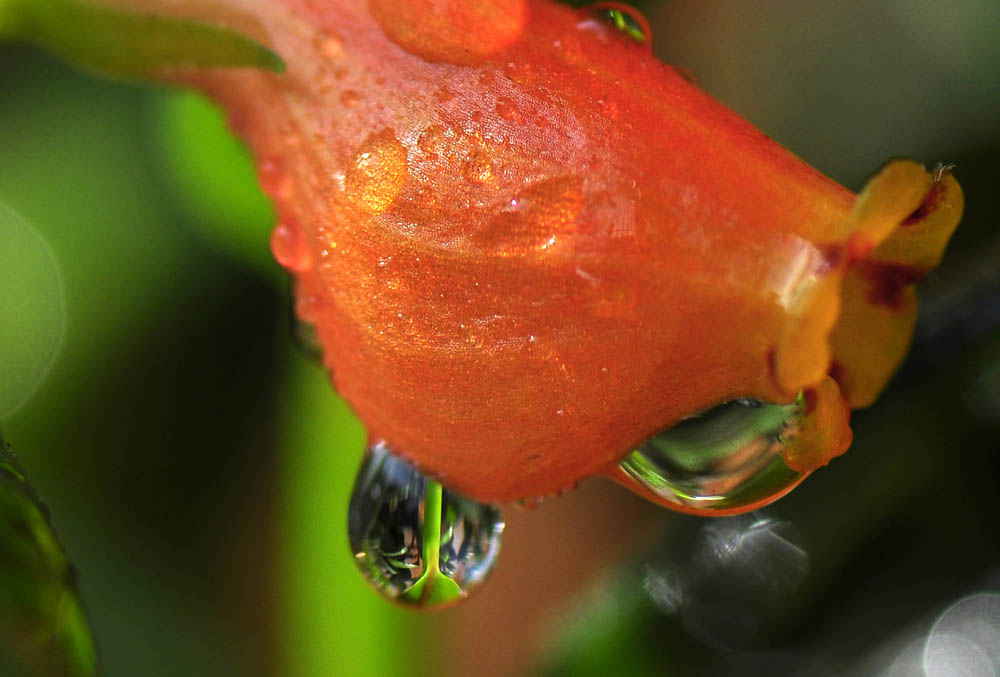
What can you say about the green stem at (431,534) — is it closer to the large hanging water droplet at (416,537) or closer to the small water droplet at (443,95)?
the large hanging water droplet at (416,537)

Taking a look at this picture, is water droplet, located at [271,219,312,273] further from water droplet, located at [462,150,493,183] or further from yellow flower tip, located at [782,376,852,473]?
yellow flower tip, located at [782,376,852,473]

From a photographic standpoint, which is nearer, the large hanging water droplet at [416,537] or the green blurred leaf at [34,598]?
the green blurred leaf at [34,598]

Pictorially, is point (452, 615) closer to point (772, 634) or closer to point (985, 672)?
point (772, 634)

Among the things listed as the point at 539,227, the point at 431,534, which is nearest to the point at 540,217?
the point at 539,227

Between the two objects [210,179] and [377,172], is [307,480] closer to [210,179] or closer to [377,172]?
[210,179]

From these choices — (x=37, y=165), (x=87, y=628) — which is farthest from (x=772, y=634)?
(x=37, y=165)

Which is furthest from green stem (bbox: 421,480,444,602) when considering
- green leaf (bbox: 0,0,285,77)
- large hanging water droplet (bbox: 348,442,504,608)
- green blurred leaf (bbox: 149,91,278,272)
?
green blurred leaf (bbox: 149,91,278,272)

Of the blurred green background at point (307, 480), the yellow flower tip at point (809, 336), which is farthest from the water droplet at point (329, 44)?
the blurred green background at point (307, 480)
